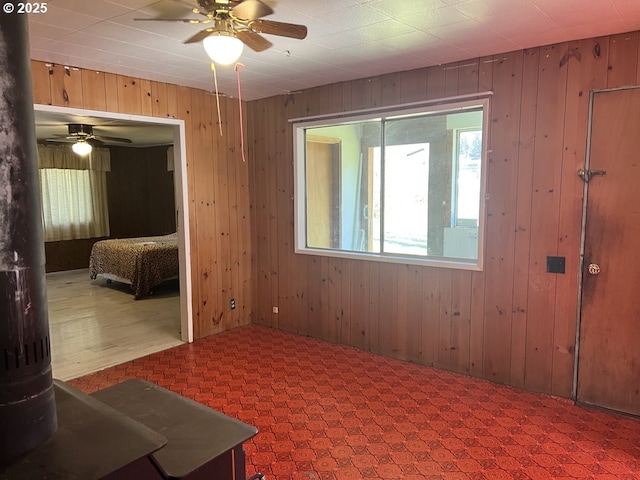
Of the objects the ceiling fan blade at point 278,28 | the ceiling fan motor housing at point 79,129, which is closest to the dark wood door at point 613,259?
the ceiling fan blade at point 278,28

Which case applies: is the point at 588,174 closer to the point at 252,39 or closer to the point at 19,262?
the point at 252,39

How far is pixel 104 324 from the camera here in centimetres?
510

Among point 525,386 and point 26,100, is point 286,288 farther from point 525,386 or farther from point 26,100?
point 26,100

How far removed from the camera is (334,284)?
4.37 metres

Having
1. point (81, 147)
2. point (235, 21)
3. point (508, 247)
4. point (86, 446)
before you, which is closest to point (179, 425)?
point (86, 446)

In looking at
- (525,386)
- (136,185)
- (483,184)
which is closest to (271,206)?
(483,184)

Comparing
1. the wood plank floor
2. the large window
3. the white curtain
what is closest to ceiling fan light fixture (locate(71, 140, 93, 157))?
the white curtain

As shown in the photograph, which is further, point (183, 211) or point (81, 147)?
point (81, 147)

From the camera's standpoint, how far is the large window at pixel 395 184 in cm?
371

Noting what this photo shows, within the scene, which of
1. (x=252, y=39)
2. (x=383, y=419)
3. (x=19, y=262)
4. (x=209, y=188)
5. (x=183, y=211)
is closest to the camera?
(x=19, y=262)

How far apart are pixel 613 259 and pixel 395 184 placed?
1799 millimetres

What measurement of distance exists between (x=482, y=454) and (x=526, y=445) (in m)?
0.29

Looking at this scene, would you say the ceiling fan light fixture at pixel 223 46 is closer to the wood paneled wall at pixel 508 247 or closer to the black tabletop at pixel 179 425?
the black tabletop at pixel 179 425

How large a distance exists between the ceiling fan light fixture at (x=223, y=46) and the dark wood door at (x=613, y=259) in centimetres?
228
